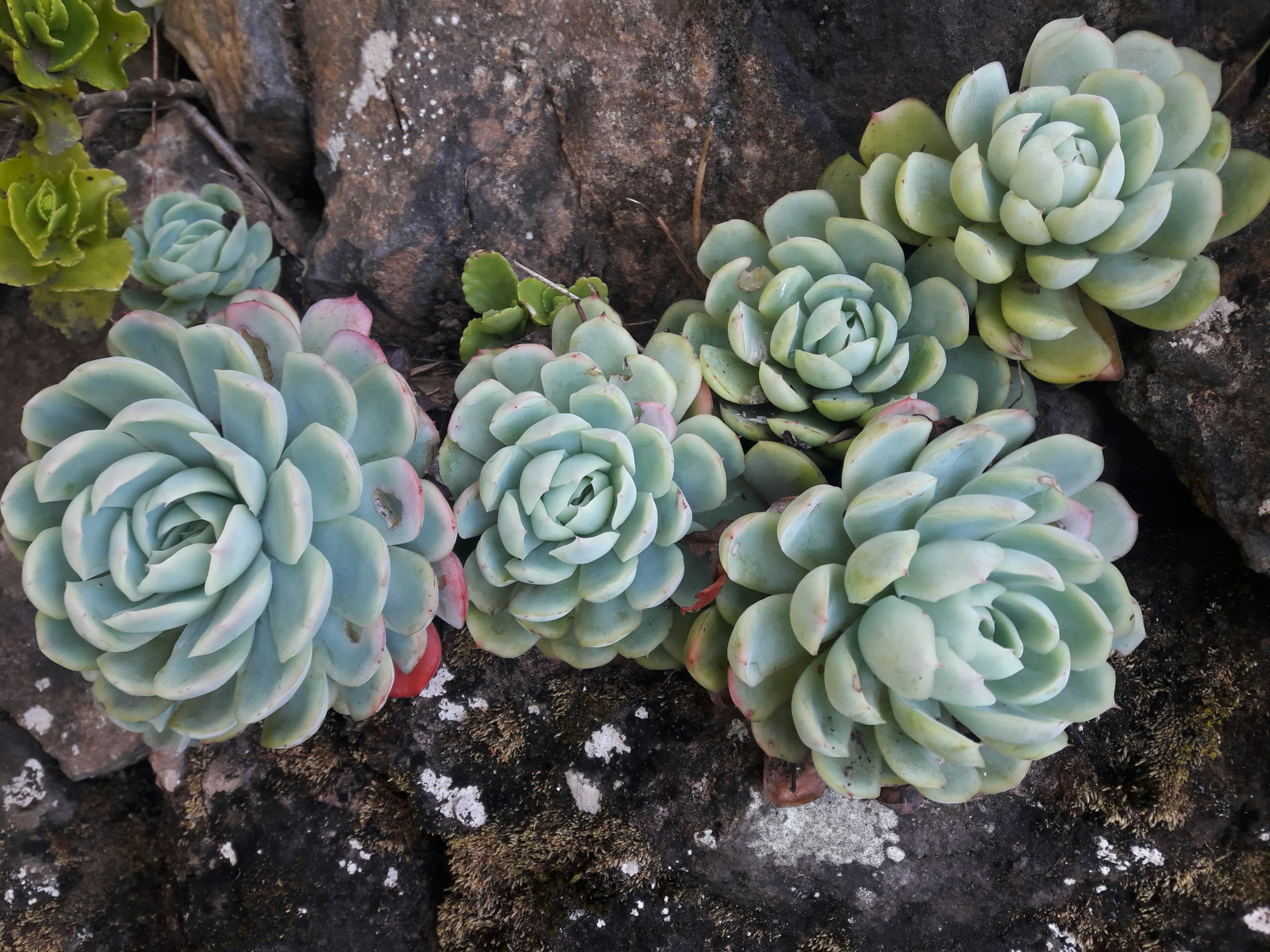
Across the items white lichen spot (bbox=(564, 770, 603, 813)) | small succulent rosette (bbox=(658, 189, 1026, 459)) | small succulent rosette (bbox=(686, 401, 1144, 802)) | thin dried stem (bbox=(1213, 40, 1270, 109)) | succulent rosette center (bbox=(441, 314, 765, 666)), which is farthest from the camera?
white lichen spot (bbox=(564, 770, 603, 813))

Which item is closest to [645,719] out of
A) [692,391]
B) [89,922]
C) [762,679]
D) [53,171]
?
[762,679]

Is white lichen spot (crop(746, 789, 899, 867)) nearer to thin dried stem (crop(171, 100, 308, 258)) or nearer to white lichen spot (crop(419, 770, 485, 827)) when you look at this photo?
white lichen spot (crop(419, 770, 485, 827))

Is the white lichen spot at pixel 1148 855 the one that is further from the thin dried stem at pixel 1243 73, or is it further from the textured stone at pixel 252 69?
the textured stone at pixel 252 69

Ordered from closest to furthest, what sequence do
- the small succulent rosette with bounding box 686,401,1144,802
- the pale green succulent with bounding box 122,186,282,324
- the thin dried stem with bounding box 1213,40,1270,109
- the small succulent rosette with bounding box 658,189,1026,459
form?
the small succulent rosette with bounding box 686,401,1144,802, the small succulent rosette with bounding box 658,189,1026,459, the thin dried stem with bounding box 1213,40,1270,109, the pale green succulent with bounding box 122,186,282,324

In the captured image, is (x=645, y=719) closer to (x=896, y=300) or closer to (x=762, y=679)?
(x=762, y=679)

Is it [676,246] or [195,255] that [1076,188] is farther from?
[195,255]

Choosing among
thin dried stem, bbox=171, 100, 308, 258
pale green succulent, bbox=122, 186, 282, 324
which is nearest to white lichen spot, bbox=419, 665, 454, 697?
pale green succulent, bbox=122, 186, 282, 324
